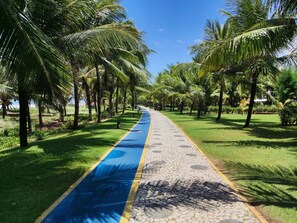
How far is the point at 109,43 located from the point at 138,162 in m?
3.54

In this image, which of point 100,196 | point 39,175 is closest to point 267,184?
point 100,196

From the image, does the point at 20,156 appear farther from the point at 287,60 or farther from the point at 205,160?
the point at 287,60

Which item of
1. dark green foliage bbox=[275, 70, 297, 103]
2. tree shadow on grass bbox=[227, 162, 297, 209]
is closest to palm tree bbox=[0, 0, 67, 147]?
tree shadow on grass bbox=[227, 162, 297, 209]

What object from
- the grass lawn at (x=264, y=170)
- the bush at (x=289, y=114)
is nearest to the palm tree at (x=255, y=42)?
the grass lawn at (x=264, y=170)

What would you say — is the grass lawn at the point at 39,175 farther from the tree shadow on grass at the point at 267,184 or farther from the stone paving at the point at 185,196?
the tree shadow on grass at the point at 267,184

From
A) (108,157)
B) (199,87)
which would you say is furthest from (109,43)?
(199,87)

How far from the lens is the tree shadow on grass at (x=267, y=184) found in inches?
189

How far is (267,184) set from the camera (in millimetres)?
5695

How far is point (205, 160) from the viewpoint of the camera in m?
8.20

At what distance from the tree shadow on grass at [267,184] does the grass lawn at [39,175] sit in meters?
3.66

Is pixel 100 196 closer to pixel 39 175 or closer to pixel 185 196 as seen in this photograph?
pixel 185 196

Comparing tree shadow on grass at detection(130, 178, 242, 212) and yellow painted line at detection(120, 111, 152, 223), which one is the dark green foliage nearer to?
yellow painted line at detection(120, 111, 152, 223)

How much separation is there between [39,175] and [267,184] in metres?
5.05

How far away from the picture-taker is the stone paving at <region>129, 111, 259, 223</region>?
4.24 meters
